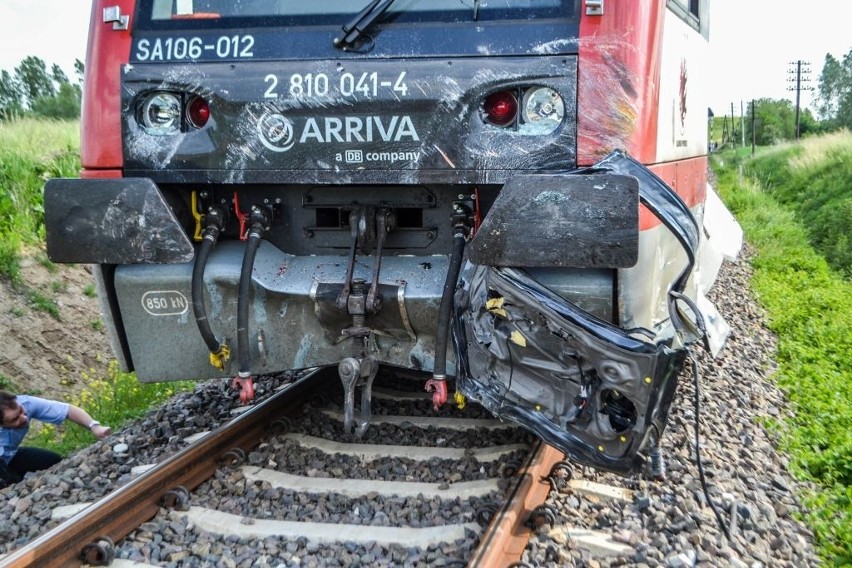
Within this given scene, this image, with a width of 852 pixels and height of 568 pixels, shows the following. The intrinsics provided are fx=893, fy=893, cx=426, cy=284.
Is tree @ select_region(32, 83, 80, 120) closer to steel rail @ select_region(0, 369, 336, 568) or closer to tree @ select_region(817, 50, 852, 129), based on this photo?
steel rail @ select_region(0, 369, 336, 568)

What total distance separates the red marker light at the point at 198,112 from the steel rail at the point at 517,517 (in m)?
2.22

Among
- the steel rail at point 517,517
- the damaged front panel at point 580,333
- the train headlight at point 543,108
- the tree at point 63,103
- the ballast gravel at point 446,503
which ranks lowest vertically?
the ballast gravel at point 446,503

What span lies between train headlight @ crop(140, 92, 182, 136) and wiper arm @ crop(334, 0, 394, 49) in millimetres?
874

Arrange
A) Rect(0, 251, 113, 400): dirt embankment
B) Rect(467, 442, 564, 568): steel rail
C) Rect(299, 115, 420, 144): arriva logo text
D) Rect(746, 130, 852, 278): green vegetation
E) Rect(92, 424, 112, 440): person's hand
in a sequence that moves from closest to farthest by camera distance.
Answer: Rect(467, 442, 564, 568): steel rail < Rect(299, 115, 420, 144): arriva logo text < Rect(92, 424, 112, 440): person's hand < Rect(0, 251, 113, 400): dirt embankment < Rect(746, 130, 852, 278): green vegetation

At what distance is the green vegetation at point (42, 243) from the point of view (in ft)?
22.0

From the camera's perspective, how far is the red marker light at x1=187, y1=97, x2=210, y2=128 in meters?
4.29

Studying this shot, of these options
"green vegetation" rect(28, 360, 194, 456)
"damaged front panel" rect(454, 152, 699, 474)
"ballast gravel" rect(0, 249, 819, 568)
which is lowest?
"green vegetation" rect(28, 360, 194, 456)

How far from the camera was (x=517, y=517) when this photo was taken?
3518 millimetres

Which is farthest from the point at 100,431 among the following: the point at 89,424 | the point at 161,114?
the point at 161,114

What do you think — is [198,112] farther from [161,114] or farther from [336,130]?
[336,130]

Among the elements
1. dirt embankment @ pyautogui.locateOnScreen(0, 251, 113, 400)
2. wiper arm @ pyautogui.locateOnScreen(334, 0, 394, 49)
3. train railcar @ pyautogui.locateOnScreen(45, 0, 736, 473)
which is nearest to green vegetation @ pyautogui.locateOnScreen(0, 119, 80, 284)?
dirt embankment @ pyautogui.locateOnScreen(0, 251, 113, 400)

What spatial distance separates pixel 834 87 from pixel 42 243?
72624 millimetres

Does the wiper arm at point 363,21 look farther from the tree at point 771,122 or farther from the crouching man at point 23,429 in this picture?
the tree at point 771,122

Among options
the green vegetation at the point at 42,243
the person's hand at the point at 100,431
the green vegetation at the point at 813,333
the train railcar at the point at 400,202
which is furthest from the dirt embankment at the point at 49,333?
the green vegetation at the point at 813,333
